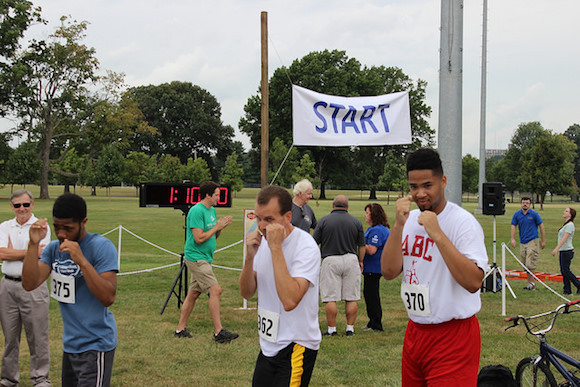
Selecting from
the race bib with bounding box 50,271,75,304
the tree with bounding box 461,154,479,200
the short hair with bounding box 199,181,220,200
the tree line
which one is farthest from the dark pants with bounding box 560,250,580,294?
the tree with bounding box 461,154,479,200

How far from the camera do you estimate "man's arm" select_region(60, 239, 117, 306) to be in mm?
3330

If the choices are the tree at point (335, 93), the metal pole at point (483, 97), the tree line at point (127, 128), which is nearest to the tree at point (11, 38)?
the tree line at point (127, 128)

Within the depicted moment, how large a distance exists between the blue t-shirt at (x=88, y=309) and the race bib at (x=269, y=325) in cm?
97

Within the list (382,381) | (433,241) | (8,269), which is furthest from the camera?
(382,381)

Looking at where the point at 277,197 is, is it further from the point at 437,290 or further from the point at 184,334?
the point at 184,334

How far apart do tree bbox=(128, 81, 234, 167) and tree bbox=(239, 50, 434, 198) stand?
13.8 metres

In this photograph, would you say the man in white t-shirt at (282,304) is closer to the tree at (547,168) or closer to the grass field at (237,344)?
the grass field at (237,344)

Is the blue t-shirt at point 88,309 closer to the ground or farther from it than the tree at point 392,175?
closer to the ground

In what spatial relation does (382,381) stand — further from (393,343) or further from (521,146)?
(521,146)

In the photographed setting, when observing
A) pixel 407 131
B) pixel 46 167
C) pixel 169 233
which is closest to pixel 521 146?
pixel 46 167

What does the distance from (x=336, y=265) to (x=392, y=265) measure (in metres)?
4.97

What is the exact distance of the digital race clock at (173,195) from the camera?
9.74m

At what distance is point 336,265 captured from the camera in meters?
8.48

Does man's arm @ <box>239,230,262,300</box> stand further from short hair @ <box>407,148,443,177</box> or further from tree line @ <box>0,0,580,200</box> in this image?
tree line @ <box>0,0,580,200</box>
